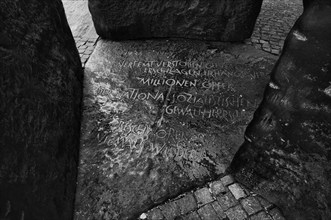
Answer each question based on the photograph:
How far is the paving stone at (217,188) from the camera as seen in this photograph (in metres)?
2.26

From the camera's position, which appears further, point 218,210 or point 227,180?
point 227,180

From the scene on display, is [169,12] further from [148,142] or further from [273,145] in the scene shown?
[273,145]

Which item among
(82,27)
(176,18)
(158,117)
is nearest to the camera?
(158,117)

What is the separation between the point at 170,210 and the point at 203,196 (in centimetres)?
30

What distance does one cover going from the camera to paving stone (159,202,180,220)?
210cm

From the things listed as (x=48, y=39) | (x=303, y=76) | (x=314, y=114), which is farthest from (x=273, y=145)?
(x=48, y=39)

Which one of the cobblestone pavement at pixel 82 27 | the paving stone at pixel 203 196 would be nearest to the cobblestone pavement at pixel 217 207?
the paving stone at pixel 203 196

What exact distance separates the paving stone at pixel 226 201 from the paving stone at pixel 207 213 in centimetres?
9

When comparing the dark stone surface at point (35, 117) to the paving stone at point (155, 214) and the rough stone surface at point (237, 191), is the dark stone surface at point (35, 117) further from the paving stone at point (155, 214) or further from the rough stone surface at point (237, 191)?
the rough stone surface at point (237, 191)

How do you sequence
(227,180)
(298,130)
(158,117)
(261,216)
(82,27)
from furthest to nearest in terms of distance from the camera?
(82,27), (158,117), (227,180), (261,216), (298,130)

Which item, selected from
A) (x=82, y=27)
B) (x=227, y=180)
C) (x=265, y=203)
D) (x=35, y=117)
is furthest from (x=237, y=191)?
(x=82, y=27)

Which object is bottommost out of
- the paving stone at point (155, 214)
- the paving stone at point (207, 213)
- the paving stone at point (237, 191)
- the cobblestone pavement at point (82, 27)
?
the cobblestone pavement at point (82, 27)

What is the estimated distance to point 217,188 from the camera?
229 cm

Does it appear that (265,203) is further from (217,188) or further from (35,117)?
(35,117)
